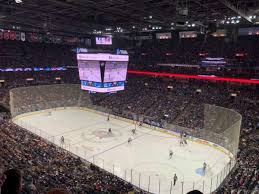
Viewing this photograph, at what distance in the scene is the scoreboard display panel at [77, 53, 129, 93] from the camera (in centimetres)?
2388

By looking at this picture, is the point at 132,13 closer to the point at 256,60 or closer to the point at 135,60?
the point at 256,60

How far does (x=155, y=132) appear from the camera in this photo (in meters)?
27.4

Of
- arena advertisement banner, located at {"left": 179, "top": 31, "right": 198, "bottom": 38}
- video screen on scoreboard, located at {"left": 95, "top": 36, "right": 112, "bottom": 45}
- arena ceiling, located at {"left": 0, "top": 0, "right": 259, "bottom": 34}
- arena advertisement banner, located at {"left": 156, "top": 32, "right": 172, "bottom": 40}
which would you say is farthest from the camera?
arena advertisement banner, located at {"left": 156, "top": 32, "right": 172, "bottom": 40}

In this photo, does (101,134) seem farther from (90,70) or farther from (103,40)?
(103,40)

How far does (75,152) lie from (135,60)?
2820 cm

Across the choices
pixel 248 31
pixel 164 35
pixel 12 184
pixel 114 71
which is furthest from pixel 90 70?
pixel 12 184

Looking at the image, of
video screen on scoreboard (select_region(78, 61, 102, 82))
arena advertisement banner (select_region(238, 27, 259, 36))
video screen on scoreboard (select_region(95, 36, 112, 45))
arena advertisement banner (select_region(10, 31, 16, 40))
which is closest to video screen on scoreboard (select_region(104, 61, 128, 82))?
video screen on scoreboard (select_region(78, 61, 102, 82))

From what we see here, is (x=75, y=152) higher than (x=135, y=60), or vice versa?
(x=135, y=60)

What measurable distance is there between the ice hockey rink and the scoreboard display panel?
199 inches

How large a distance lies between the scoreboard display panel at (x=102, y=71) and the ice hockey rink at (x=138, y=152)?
5.06m

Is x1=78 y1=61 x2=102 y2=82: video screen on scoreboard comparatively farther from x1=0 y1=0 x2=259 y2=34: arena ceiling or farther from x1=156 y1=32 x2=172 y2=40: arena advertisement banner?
x1=156 y1=32 x2=172 y2=40: arena advertisement banner

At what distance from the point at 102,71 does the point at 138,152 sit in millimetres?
8384

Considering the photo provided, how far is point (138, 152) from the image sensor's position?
838 inches

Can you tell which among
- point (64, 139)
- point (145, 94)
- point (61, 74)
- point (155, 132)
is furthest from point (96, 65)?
point (61, 74)
